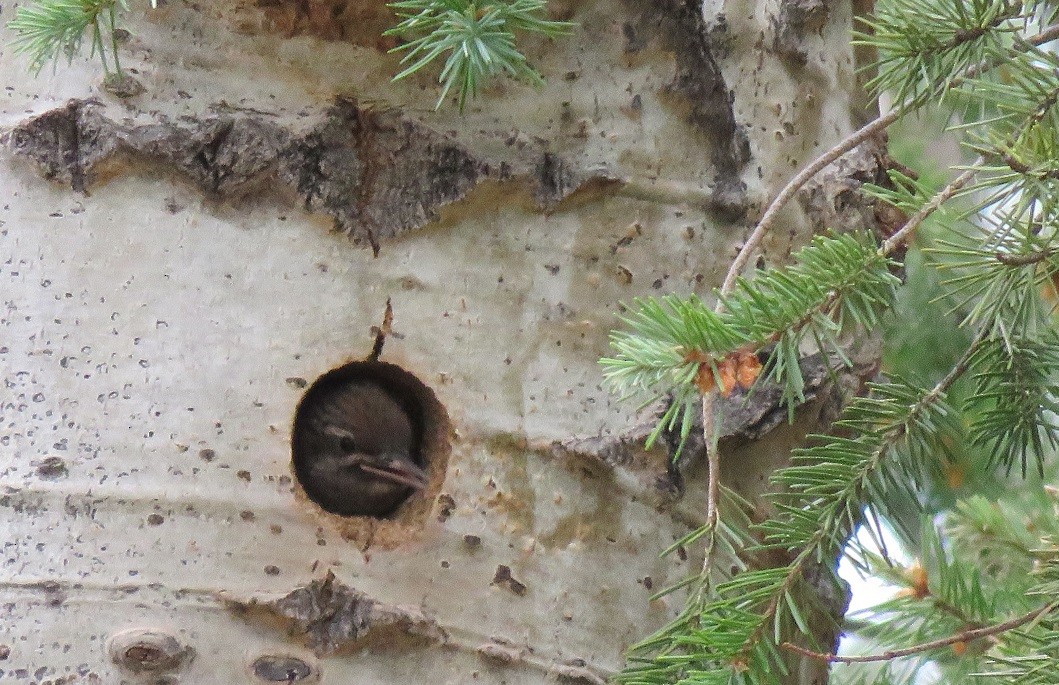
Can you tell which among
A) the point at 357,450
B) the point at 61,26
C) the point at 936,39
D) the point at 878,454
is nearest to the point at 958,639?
the point at 878,454

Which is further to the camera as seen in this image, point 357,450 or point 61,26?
point 357,450

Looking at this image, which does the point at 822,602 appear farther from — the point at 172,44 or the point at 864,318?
the point at 172,44

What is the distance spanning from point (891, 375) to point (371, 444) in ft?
2.06

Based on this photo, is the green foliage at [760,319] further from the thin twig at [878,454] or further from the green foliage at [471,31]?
the green foliage at [471,31]

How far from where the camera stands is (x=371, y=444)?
1392 millimetres

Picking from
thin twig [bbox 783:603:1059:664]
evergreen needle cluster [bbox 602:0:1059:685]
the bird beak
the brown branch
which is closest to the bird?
the bird beak

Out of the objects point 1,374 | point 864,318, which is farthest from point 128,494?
point 864,318

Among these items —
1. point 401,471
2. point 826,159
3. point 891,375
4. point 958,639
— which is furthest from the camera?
point 401,471

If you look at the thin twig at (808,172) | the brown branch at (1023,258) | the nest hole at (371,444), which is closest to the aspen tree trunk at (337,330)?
the nest hole at (371,444)

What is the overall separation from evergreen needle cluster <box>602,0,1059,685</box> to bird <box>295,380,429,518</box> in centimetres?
31

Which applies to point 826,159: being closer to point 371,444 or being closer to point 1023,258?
point 1023,258

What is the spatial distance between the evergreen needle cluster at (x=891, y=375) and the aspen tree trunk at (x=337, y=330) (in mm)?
97

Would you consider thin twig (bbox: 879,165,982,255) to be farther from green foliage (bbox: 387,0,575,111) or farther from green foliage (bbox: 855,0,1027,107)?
green foliage (bbox: 387,0,575,111)

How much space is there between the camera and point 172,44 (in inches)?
44.0
